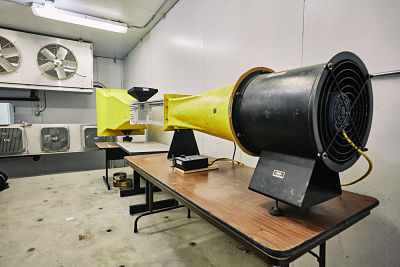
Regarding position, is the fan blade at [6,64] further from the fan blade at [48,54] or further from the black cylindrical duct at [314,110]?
the black cylindrical duct at [314,110]

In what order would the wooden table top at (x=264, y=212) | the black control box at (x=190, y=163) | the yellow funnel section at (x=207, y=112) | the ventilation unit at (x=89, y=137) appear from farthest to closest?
1. the ventilation unit at (x=89, y=137)
2. the black control box at (x=190, y=163)
3. the yellow funnel section at (x=207, y=112)
4. the wooden table top at (x=264, y=212)

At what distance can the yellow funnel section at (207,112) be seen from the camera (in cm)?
92

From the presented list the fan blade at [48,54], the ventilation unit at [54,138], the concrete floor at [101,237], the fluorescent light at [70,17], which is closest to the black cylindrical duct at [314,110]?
the concrete floor at [101,237]

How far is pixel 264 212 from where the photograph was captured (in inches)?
30.0

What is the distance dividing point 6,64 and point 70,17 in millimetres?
1707

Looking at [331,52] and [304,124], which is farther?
[331,52]

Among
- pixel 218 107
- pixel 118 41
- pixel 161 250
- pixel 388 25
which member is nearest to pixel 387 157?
pixel 388 25

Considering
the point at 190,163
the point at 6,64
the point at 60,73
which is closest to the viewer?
the point at 190,163

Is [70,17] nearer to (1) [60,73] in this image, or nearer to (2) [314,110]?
(1) [60,73]

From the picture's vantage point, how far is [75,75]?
4137 millimetres

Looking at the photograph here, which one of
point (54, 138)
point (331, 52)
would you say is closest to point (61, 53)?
point (54, 138)

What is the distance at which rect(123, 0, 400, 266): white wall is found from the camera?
3.27ft

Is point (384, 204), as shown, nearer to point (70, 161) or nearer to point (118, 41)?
point (118, 41)

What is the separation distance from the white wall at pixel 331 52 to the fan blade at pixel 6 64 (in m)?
3.46
